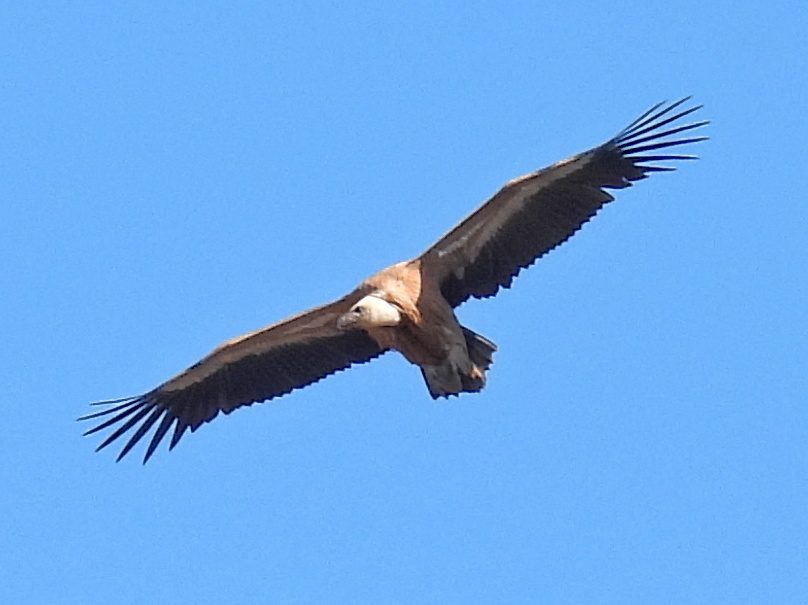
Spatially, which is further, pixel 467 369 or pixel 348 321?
pixel 348 321

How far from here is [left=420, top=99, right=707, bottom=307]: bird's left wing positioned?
16.2 m

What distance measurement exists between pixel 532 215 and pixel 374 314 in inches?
49.7

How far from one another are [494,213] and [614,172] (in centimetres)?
86

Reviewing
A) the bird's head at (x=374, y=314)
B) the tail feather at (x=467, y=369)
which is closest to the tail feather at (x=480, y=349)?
the tail feather at (x=467, y=369)

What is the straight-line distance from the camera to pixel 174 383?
57.9 feet

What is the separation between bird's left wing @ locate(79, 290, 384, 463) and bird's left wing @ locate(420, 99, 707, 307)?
914 millimetres

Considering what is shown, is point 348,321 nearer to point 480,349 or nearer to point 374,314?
point 374,314

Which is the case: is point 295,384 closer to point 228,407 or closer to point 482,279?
point 228,407

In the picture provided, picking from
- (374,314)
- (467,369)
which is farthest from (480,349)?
(374,314)

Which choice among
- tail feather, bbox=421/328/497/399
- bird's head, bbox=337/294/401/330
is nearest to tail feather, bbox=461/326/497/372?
tail feather, bbox=421/328/497/399

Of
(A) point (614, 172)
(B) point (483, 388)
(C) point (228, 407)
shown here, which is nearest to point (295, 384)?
(C) point (228, 407)

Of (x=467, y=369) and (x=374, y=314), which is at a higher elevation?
(x=374, y=314)

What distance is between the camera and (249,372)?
1748 cm

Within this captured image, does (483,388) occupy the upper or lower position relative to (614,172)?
lower
